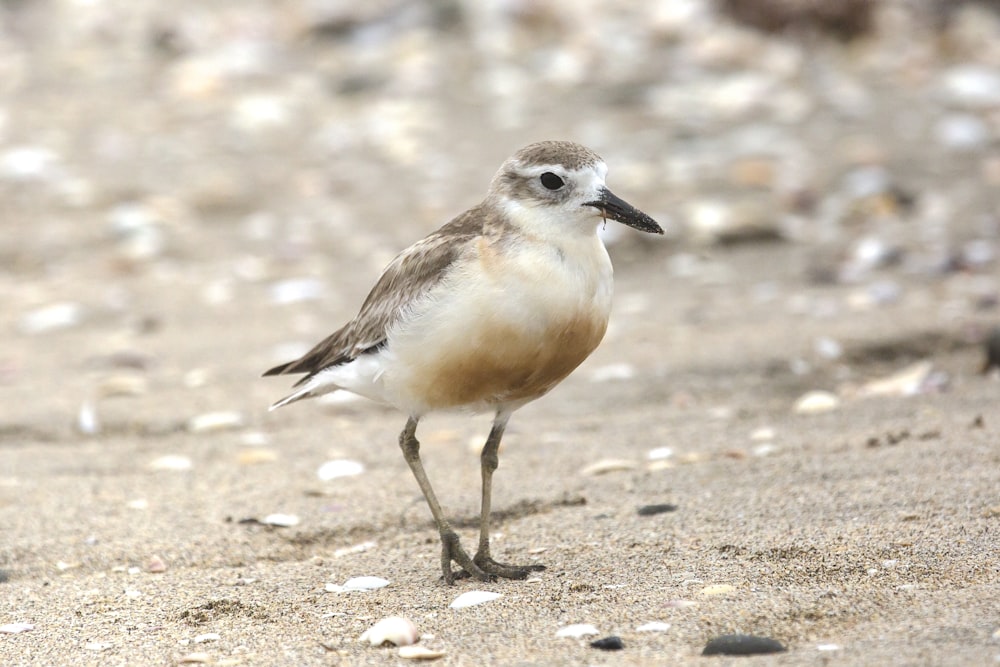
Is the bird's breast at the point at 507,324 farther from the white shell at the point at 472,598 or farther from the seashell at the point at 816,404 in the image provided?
the seashell at the point at 816,404

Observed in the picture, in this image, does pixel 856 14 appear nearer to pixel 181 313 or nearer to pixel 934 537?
pixel 181 313

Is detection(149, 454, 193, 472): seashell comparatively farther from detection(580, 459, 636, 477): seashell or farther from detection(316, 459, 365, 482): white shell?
detection(580, 459, 636, 477): seashell

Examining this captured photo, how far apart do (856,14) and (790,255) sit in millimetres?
3752

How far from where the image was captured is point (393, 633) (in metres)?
3.68

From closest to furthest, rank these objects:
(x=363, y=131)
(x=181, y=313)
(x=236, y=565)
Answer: (x=236, y=565), (x=181, y=313), (x=363, y=131)

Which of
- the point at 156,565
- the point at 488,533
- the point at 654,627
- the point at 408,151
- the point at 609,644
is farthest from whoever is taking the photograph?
the point at 408,151

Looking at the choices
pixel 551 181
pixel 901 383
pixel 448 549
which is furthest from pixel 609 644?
pixel 901 383

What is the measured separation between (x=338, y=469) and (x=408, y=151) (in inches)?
221

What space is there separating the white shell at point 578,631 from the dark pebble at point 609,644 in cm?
7

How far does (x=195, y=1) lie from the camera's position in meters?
14.5

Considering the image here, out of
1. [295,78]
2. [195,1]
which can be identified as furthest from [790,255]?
[195,1]

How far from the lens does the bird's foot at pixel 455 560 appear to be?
4332mm

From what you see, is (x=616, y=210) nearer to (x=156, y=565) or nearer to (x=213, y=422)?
(x=156, y=565)

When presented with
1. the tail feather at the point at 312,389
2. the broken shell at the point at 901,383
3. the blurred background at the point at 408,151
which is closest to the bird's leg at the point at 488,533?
the tail feather at the point at 312,389
